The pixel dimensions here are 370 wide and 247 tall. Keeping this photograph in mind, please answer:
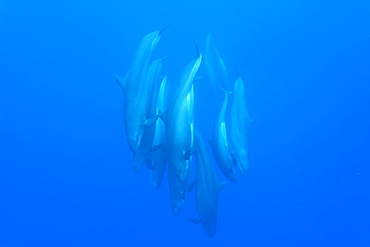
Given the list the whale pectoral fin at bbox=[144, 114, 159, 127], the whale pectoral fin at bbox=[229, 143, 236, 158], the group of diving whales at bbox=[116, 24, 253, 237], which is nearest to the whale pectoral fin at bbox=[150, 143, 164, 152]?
the group of diving whales at bbox=[116, 24, 253, 237]

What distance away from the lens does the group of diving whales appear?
317 cm

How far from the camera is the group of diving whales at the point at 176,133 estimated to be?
317 cm

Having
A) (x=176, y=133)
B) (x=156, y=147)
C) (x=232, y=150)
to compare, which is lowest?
(x=176, y=133)

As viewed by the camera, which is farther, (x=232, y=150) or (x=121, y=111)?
(x=121, y=111)

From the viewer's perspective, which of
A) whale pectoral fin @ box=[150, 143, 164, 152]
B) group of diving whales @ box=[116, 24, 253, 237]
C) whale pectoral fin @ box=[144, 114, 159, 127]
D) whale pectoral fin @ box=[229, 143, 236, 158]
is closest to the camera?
group of diving whales @ box=[116, 24, 253, 237]

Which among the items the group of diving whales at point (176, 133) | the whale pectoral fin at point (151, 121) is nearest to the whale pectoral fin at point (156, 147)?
the group of diving whales at point (176, 133)

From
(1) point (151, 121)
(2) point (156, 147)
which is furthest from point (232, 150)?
(1) point (151, 121)

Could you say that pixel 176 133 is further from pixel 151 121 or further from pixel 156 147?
pixel 156 147

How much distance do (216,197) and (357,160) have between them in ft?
13.7

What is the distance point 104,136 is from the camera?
761 centimetres

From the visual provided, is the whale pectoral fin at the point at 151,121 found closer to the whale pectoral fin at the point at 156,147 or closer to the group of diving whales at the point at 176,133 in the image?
the group of diving whales at the point at 176,133

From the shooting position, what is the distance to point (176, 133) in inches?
125

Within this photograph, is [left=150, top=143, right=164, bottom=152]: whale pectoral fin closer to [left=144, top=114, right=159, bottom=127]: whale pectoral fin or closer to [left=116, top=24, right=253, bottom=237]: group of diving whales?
[left=116, top=24, right=253, bottom=237]: group of diving whales

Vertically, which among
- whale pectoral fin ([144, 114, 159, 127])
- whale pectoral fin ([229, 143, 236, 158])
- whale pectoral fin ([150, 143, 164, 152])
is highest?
whale pectoral fin ([229, 143, 236, 158])
